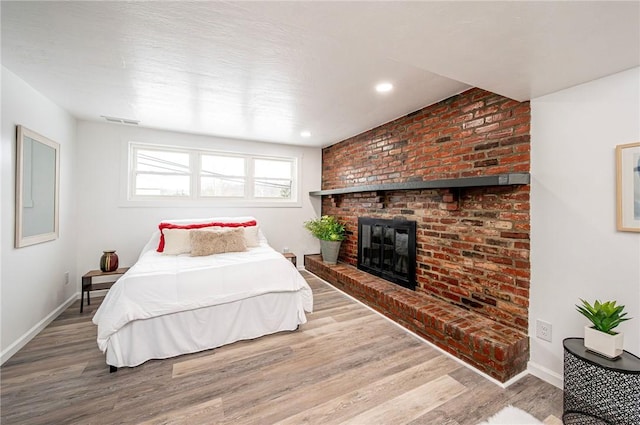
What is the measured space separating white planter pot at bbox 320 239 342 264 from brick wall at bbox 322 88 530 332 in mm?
1104

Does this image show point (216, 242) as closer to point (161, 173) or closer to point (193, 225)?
point (193, 225)

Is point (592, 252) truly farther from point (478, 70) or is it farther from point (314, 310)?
point (314, 310)

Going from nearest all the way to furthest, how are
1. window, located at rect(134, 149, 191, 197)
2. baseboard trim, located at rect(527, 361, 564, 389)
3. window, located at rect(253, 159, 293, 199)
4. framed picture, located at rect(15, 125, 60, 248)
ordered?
baseboard trim, located at rect(527, 361, 564, 389), framed picture, located at rect(15, 125, 60, 248), window, located at rect(134, 149, 191, 197), window, located at rect(253, 159, 293, 199)

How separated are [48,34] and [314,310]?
3.26 metres

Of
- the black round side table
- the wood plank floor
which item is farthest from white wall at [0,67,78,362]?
the black round side table

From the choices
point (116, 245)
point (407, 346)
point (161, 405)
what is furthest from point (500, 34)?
point (116, 245)

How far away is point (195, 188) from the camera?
4316mm

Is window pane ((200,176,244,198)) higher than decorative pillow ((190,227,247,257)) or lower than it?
higher

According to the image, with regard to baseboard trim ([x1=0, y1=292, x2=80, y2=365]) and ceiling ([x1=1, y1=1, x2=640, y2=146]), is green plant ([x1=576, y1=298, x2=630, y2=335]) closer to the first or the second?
ceiling ([x1=1, y1=1, x2=640, y2=146])

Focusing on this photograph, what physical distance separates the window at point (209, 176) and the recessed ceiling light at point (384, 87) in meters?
2.74

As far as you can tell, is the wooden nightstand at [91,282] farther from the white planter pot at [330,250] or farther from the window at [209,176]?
the white planter pot at [330,250]

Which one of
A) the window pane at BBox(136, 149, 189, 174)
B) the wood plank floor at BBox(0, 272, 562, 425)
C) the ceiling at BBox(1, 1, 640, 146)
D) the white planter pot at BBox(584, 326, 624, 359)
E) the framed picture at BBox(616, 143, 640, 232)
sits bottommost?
the wood plank floor at BBox(0, 272, 562, 425)

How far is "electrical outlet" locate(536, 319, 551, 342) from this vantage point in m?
2.00

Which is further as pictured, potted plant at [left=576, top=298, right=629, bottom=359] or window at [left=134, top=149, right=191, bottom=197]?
window at [left=134, top=149, right=191, bottom=197]
